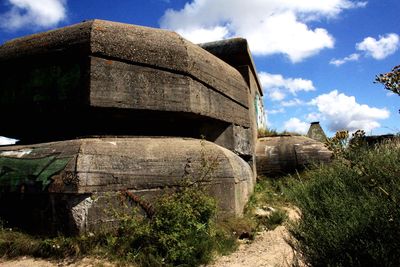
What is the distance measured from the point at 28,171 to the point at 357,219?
349 centimetres

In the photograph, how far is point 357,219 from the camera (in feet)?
8.01

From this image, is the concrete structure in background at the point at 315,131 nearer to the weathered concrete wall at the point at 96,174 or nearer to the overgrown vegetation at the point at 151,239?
the weathered concrete wall at the point at 96,174

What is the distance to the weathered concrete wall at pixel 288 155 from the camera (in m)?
7.02

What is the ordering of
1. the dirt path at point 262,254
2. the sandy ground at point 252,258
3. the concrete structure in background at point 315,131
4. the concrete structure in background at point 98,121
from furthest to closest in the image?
the concrete structure in background at point 315,131
the concrete structure in background at point 98,121
the dirt path at point 262,254
the sandy ground at point 252,258

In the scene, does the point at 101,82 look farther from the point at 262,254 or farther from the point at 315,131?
the point at 315,131

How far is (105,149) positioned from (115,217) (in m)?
0.81

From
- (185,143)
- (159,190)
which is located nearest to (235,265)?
(159,190)

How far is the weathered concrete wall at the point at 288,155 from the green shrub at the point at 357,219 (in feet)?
12.3

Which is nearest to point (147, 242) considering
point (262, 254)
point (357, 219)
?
point (262, 254)

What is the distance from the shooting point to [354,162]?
2281mm

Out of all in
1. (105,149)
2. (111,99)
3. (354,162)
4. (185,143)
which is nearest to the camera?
(354,162)

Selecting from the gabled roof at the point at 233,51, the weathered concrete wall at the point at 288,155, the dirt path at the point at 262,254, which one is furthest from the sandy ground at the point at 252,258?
the gabled roof at the point at 233,51

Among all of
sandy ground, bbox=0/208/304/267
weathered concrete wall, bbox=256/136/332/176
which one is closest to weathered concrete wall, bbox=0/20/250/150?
sandy ground, bbox=0/208/304/267

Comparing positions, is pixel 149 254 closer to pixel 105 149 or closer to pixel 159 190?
A: pixel 159 190
